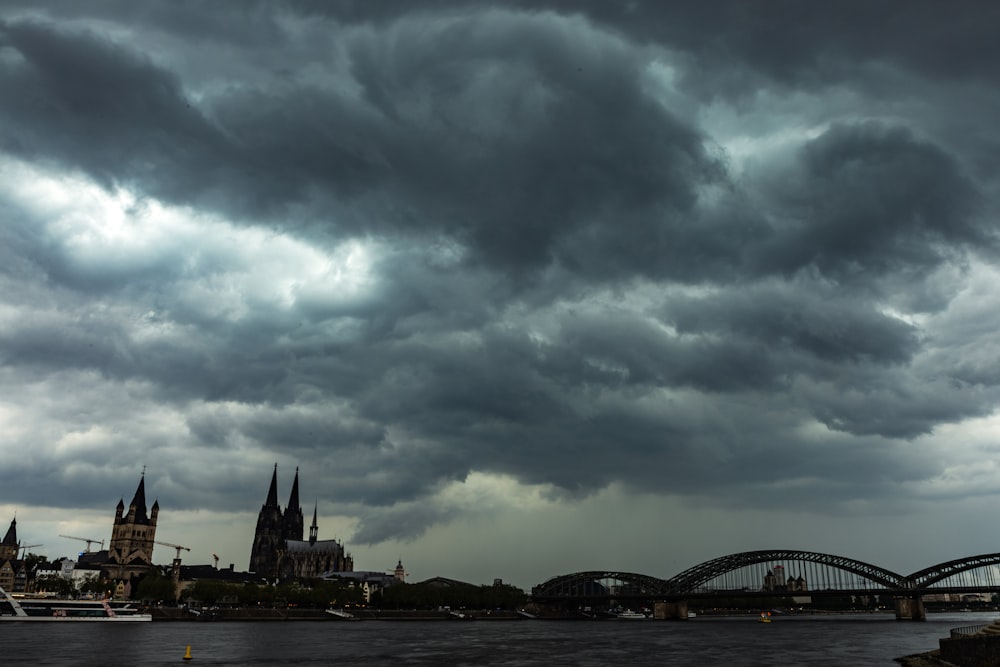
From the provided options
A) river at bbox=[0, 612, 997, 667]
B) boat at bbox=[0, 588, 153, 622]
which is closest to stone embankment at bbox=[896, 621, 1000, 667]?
river at bbox=[0, 612, 997, 667]

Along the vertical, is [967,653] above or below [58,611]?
above

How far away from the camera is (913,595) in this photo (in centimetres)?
19362

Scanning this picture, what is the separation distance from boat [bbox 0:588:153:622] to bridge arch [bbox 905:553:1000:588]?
183 m

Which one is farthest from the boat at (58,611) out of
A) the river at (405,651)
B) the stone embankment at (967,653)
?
the stone embankment at (967,653)

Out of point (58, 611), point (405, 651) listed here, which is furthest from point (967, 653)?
point (58, 611)

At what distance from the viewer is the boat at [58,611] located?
5512 inches

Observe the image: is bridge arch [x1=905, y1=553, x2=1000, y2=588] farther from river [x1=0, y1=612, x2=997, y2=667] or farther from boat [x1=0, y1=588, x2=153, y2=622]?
boat [x1=0, y1=588, x2=153, y2=622]

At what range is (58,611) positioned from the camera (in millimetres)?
145000

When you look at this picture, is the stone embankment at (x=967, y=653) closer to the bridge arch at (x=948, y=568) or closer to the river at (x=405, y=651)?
the river at (x=405, y=651)

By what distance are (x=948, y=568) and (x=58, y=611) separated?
204 m

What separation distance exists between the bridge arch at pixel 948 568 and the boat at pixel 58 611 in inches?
7186

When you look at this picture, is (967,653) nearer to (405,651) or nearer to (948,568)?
(405,651)

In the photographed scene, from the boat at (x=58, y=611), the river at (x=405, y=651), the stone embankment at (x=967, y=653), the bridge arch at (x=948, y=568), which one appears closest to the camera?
the stone embankment at (x=967, y=653)

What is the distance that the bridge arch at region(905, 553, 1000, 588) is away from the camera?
196 m
